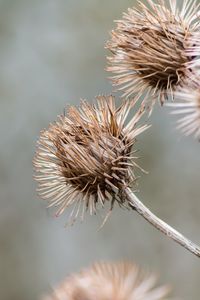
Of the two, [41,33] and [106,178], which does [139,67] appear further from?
[41,33]

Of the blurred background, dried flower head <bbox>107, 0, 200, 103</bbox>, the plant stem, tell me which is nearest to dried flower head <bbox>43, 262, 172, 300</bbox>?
the plant stem

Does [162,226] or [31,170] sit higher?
[31,170]

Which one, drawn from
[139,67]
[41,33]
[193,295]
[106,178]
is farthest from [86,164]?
[41,33]

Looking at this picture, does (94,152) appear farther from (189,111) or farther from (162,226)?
(189,111)

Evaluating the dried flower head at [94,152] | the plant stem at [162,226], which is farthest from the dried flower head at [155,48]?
the plant stem at [162,226]

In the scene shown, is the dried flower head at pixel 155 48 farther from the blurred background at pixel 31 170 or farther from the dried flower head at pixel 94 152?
the blurred background at pixel 31 170

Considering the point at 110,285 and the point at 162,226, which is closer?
the point at 110,285

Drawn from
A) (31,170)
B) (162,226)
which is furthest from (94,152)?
(31,170)
